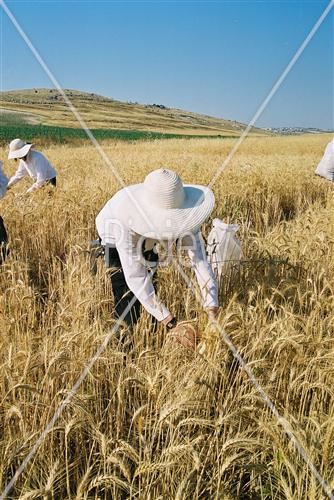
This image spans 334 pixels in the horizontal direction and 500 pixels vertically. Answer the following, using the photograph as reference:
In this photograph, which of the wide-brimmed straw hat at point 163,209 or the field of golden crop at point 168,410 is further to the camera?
the wide-brimmed straw hat at point 163,209

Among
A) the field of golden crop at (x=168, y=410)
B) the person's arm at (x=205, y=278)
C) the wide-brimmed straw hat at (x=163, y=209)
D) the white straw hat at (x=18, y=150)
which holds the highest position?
the white straw hat at (x=18, y=150)

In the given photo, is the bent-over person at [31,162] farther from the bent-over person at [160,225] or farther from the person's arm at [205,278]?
the person's arm at [205,278]

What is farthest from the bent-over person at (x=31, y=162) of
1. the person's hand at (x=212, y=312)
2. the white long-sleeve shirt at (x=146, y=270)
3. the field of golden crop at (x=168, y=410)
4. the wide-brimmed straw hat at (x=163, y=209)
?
the person's hand at (x=212, y=312)

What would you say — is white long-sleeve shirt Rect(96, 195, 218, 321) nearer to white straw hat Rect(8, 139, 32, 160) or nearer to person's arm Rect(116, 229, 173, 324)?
person's arm Rect(116, 229, 173, 324)

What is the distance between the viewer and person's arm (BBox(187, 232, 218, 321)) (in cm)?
208

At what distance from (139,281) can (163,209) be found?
37 centimetres

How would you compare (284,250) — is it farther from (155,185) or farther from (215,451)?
(215,451)

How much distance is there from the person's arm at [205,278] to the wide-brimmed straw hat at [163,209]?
18 cm

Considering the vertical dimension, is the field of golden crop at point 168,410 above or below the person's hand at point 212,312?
below

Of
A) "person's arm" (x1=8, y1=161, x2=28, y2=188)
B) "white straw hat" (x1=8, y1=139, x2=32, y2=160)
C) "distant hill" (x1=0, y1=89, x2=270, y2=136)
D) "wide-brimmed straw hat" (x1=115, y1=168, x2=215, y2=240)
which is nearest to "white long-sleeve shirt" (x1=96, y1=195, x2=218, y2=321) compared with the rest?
"wide-brimmed straw hat" (x1=115, y1=168, x2=215, y2=240)

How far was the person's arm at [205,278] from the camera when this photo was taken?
2.08m

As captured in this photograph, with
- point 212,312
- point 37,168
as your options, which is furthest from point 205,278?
point 37,168

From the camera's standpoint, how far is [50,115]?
66.9 m

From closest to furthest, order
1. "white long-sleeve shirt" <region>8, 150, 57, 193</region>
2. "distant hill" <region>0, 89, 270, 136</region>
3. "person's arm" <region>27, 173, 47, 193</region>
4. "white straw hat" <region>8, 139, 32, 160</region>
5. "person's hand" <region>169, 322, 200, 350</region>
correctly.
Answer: "person's hand" <region>169, 322, 200, 350</region> → "person's arm" <region>27, 173, 47, 193</region> → "white straw hat" <region>8, 139, 32, 160</region> → "white long-sleeve shirt" <region>8, 150, 57, 193</region> → "distant hill" <region>0, 89, 270, 136</region>
